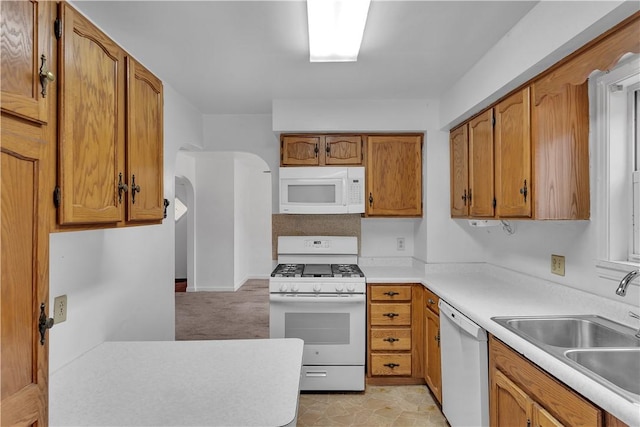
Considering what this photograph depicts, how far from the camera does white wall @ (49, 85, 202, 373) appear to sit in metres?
1.68

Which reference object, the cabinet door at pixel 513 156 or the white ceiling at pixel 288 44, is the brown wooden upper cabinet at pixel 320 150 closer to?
the white ceiling at pixel 288 44

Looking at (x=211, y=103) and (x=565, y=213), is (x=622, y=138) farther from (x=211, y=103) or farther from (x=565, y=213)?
(x=211, y=103)

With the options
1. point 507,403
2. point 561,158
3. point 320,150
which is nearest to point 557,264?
point 561,158

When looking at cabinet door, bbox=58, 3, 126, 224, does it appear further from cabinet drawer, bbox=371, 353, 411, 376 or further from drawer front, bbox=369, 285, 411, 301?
cabinet drawer, bbox=371, 353, 411, 376

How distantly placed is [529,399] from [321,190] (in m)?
2.22

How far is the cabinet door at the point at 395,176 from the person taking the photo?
3334mm

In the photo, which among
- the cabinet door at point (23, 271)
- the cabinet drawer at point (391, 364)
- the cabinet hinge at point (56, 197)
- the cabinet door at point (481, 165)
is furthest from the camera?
the cabinet drawer at point (391, 364)

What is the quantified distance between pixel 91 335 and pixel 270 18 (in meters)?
1.80

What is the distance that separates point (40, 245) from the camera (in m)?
0.91

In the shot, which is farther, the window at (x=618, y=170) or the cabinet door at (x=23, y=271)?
the window at (x=618, y=170)

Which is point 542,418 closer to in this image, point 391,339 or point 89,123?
point 391,339

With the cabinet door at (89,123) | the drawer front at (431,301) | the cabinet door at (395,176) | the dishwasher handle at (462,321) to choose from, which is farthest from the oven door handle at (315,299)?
the cabinet door at (89,123)

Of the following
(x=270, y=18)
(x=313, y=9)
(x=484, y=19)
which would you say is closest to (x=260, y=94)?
(x=270, y=18)

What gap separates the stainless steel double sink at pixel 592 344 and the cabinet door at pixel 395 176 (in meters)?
1.65
